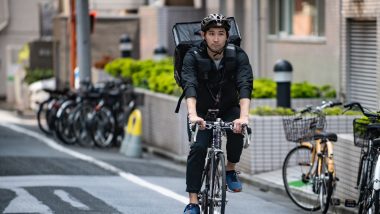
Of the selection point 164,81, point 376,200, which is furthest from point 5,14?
point 376,200

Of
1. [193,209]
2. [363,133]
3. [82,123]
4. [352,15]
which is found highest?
[352,15]

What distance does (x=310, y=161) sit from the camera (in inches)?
516

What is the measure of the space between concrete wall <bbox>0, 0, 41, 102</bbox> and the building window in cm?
2454

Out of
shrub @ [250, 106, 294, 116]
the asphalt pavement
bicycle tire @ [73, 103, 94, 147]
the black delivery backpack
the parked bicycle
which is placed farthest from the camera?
the parked bicycle

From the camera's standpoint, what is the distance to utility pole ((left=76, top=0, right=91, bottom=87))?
26203mm

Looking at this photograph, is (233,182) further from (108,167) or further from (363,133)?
(108,167)

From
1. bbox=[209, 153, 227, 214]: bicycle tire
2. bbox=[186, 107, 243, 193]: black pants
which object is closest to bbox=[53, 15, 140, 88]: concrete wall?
bbox=[186, 107, 243, 193]: black pants

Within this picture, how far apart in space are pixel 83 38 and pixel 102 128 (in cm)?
446

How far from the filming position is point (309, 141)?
1322cm

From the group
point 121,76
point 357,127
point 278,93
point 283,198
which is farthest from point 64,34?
point 357,127

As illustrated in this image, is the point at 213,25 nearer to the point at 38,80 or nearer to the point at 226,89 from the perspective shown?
the point at 226,89

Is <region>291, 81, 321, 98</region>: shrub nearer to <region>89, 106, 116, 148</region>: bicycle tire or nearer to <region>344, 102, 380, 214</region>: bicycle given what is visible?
<region>89, 106, 116, 148</region>: bicycle tire

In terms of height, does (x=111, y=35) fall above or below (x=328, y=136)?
above

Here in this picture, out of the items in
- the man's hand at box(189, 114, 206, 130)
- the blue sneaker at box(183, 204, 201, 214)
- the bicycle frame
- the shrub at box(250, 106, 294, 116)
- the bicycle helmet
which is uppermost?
the bicycle helmet
